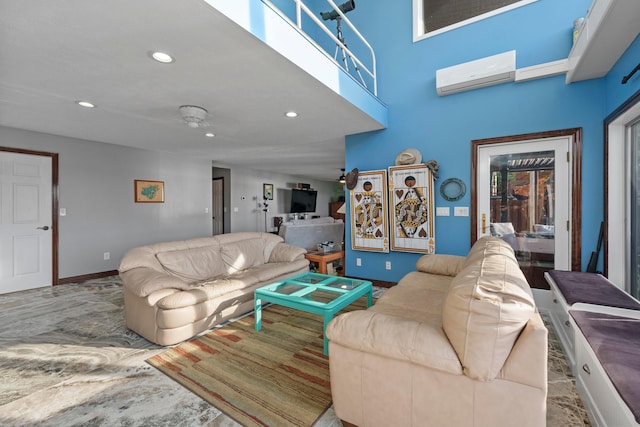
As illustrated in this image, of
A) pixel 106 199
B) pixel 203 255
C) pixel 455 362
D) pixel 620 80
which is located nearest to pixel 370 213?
pixel 203 255

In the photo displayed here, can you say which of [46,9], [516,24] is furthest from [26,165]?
[516,24]

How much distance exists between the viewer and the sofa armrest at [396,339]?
1.16m

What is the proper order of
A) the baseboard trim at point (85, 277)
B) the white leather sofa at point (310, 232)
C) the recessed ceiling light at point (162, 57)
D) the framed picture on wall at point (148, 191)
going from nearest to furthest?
the recessed ceiling light at point (162, 57) < the baseboard trim at point (85, 277) < the white leather sofa at point (310, 232) < the framed picture on wall at point (148, 191)

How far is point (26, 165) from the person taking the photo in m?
3.87

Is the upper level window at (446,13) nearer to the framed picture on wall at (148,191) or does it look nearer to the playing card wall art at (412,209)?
Result: the playing card wall art at (412,209)

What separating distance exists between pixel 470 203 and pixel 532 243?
0.78 m

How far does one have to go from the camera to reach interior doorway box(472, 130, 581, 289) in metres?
2.92

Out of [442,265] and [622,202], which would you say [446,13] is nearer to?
[622,202]

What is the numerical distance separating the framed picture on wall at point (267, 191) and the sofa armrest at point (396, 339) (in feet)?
24.2

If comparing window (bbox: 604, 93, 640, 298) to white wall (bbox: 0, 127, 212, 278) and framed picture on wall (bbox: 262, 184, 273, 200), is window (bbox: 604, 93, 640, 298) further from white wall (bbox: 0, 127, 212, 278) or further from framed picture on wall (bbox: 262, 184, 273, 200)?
framed picture on wall (bbox: 262, 184, 273, 200)

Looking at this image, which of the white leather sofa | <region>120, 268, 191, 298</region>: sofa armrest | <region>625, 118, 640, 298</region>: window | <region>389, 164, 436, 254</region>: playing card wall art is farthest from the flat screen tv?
<region>625, 118, 640, 298</region>: window

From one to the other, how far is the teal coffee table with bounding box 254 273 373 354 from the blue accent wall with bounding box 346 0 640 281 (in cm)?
130

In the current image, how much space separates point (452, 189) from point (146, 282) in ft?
11.2

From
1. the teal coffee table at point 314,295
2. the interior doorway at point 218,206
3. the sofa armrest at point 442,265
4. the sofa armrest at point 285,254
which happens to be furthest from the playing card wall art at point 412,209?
the interior doorway at point 218,206
